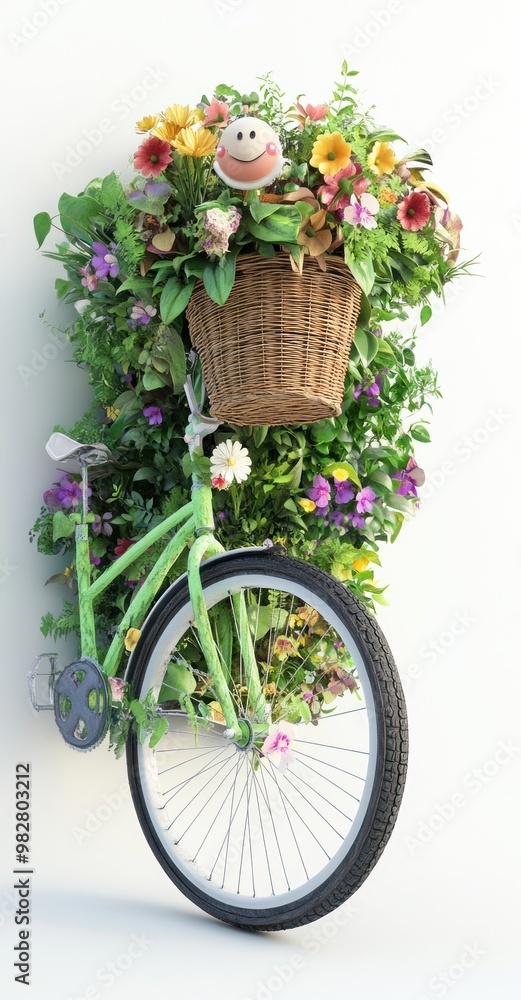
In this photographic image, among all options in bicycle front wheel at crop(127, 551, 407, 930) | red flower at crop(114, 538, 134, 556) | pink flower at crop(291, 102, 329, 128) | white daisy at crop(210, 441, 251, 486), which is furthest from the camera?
red flower at crop(114, 538, 134, 556)

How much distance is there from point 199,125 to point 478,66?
4.59 ft

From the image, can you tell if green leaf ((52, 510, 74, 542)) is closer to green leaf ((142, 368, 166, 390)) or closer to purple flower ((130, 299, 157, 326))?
green leaf ((142, 368, 166, 390))

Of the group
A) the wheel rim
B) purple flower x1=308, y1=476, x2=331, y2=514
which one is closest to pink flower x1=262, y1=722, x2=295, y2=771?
the wheel rim

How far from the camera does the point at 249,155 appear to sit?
2.04 meters

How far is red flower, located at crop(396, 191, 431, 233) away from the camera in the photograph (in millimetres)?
2230

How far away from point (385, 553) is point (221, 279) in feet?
3.98

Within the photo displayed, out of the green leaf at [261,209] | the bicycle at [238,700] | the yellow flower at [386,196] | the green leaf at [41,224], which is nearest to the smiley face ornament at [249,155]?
the green leaf at [261,209]

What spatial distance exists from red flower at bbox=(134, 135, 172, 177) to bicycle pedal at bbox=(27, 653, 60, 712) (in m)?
1.12

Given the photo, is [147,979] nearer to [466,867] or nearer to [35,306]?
[466,867]

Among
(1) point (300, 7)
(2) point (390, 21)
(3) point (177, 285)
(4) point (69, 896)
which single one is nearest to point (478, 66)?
(2) point (390, 21)

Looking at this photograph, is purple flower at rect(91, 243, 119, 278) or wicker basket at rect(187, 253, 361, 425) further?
purple flower at rect(91, 243, 119, 278)

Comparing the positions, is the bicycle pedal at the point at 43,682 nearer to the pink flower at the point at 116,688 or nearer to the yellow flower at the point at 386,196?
the pink flower at the point at 116,688

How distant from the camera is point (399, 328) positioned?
3.17 metres

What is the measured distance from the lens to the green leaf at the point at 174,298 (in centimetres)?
225
